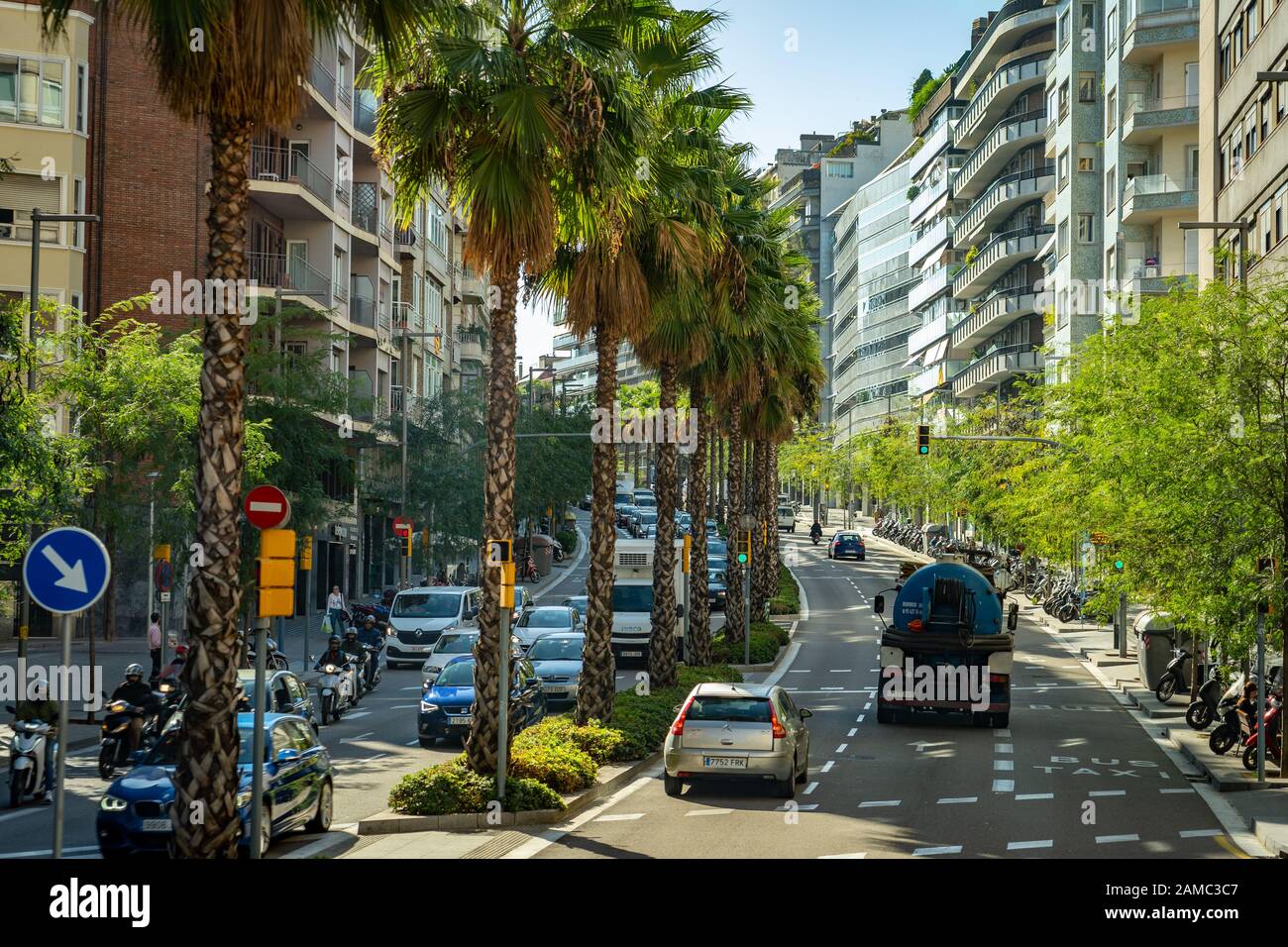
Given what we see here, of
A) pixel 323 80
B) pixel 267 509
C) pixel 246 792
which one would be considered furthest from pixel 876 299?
pixel 267 509

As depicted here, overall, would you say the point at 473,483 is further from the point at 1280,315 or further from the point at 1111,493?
the point at 1280,315

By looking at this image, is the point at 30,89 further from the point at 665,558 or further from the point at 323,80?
the point at 665,558

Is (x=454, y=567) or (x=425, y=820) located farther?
(x=454, y=567)

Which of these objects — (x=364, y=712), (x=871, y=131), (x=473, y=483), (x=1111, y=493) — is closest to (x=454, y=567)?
(x=473, y=483)

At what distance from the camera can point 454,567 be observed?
71.6m

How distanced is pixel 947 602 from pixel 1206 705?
5.23 metres

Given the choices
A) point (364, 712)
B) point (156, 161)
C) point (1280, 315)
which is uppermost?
point (156, 161)

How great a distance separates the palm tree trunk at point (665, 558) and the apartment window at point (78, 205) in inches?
901

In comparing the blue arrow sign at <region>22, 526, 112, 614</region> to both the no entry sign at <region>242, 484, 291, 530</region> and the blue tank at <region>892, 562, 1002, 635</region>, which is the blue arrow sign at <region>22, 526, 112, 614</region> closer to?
the no entry sign at <region>242, 484, 291, 530</region>

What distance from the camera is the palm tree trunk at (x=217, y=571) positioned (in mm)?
12758

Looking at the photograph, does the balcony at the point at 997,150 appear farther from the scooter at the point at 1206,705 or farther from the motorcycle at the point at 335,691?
the motorcycle at the point at 335,691

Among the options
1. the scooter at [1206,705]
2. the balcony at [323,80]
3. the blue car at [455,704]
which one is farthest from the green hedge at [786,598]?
the blue car at [455,704]

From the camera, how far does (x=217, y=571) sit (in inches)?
507

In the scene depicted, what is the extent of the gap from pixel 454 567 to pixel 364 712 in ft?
126
